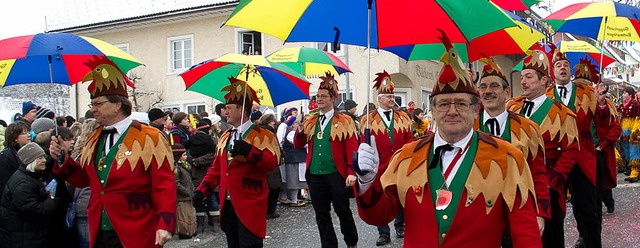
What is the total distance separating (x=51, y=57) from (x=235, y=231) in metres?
2.42

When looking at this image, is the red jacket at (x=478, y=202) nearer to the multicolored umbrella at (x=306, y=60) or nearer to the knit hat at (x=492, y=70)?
the knit hat at (x=492, y=70)

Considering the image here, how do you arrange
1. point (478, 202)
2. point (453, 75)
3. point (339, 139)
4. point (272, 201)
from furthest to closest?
point (272, 201) < point (339, 139) < point (453, 75) < point (478, 202)

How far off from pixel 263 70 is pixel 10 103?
69.5ft

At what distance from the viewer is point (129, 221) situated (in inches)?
190

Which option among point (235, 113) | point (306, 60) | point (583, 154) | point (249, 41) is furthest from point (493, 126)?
point (249, 41)

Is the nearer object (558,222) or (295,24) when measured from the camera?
(295,24)

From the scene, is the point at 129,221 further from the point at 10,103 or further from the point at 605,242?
the point at 10,103

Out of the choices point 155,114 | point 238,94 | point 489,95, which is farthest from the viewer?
point 155,114

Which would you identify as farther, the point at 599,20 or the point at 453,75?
the point at 599,20

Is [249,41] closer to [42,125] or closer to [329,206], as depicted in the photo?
[42,125]

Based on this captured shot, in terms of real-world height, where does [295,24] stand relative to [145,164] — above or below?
above

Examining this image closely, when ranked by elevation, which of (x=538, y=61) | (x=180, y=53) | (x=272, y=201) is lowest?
(x=272, y=201)

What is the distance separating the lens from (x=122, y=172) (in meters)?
4.80

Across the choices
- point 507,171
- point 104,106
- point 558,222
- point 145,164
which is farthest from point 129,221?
point 558,222
